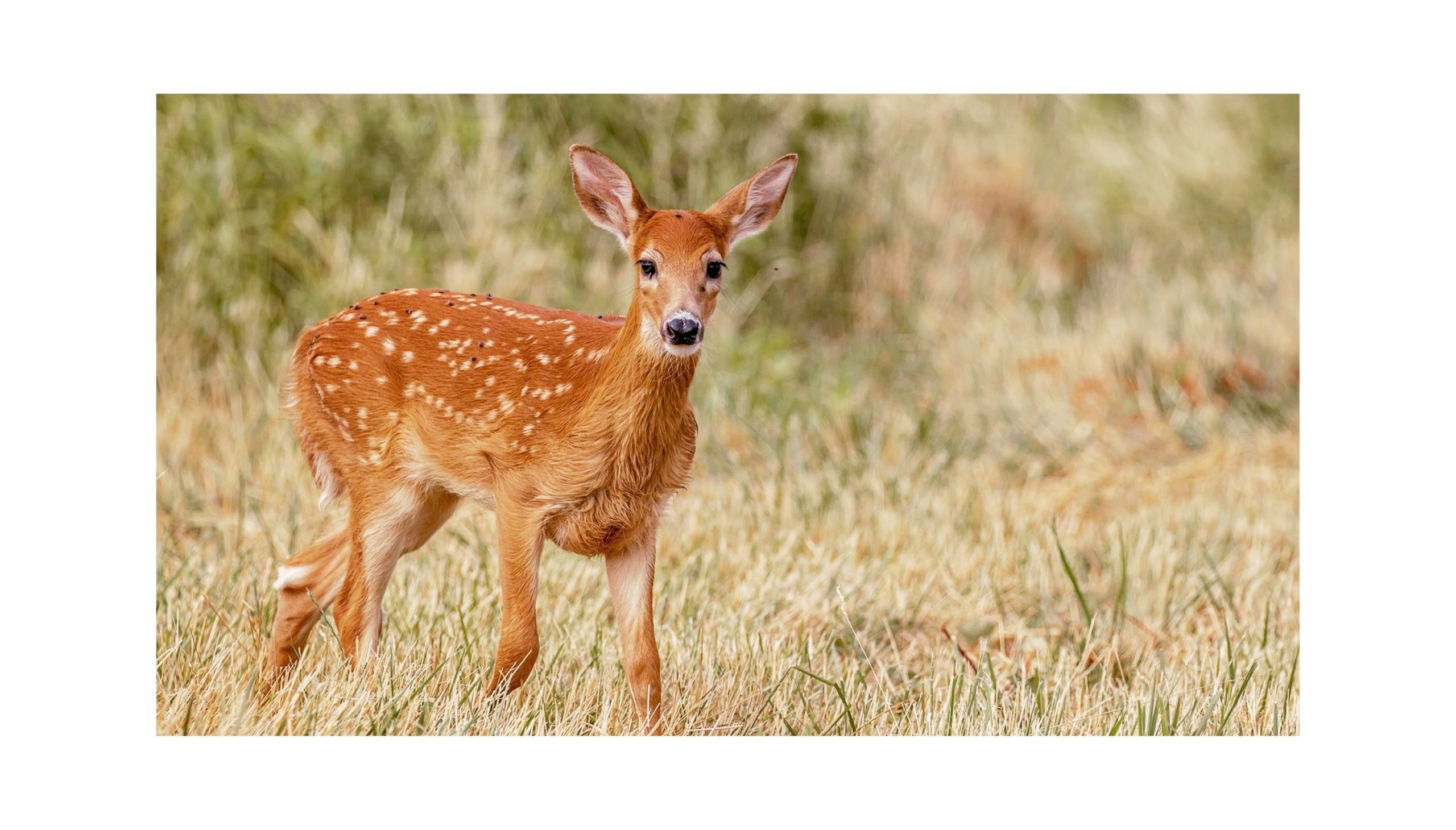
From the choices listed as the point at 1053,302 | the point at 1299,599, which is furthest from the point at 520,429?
the point at 1053,302

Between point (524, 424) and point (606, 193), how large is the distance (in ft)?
1.94

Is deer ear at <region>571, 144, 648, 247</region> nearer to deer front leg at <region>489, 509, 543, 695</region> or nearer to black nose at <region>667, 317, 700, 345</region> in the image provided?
black nose at <region>667, 317, 700, 345</region>

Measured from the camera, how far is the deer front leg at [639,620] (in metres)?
3.93

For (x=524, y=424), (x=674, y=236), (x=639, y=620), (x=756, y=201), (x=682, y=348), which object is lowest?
(x=639, y=620)

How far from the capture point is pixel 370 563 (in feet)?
13.3

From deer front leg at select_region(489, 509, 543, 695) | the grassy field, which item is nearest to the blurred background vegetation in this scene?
the grassy field

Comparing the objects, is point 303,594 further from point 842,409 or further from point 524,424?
point 842,409

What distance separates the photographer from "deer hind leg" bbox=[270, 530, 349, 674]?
4234mm

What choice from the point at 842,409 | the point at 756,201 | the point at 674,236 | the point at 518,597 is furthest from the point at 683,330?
the point at 842,409

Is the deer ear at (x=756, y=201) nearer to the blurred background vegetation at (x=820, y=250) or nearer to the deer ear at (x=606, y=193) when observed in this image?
the deer ear at (x=606, y=193)

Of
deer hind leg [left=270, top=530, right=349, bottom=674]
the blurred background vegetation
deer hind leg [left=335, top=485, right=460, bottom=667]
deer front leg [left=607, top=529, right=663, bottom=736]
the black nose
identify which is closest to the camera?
the black nose

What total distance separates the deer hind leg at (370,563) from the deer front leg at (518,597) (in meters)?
0.35

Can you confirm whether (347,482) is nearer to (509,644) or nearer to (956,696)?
(509,644)

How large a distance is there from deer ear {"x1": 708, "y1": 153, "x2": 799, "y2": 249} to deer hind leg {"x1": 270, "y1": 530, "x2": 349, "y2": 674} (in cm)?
134
